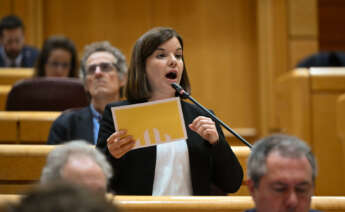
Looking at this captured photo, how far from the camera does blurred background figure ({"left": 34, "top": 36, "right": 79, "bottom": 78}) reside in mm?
2619

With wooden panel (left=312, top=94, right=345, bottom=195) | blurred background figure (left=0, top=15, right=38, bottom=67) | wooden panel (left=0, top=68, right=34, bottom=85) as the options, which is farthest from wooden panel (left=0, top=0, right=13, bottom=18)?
wooden panel (left=312, top=94, right=345, bottom=195)

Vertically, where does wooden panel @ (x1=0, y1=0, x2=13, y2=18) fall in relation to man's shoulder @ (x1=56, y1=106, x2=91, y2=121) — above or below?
above

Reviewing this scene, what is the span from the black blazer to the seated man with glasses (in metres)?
0.44

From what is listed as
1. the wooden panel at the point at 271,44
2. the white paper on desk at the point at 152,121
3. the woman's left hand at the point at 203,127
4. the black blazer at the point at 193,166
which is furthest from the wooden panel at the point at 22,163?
the wooden panel at the point at 271,44

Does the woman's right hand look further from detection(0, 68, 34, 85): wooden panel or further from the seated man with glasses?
detection(0, 68, 34, 85): wooden panel

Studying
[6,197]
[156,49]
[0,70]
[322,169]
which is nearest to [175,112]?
[156,49]

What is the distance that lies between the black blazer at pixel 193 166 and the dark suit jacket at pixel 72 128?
426mm

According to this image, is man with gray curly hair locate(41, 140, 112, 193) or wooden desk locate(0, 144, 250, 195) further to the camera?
→ wooden desk locate(0, 144, 250, 195)

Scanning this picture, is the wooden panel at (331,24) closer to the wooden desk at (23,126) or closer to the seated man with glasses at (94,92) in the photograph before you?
the seated man with glasses at (94,92)

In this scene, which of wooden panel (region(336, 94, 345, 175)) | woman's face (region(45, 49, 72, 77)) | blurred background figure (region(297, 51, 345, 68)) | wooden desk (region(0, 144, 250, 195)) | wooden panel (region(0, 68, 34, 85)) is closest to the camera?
wooden desk (region(0, 144, 250, 195))

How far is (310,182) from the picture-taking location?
0.94m

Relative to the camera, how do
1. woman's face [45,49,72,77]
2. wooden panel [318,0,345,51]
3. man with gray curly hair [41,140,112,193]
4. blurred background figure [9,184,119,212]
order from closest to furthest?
blurred background figure [9,184,119,212], man with gray curly hair [41,140,112,193], woman's face [45,49,72,77], wooden panel [318,0,345,51]

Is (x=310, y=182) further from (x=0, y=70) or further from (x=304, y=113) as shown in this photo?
(x=0, y=70)

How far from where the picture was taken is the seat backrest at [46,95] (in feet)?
Answer: 7.39
